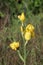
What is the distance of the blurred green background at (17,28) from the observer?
261cm

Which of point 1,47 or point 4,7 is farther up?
point 4,7

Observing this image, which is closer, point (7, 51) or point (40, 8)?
point (7, 51)

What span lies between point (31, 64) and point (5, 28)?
82cm

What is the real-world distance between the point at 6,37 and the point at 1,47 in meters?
0.21

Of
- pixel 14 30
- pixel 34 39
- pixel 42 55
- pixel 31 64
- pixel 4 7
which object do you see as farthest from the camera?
pixel 4 7

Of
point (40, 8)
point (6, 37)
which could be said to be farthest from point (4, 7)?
point (6, 37)

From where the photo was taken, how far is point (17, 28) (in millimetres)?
3139

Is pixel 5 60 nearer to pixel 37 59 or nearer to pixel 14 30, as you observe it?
pixel 37 59

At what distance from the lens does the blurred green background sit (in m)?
2.61

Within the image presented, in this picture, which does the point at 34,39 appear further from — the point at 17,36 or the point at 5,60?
the point at 5,60

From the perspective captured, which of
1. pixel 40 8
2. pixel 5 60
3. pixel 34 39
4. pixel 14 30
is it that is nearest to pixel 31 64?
pixel 5 60

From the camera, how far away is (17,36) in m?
2.93

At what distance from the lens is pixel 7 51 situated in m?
2.73

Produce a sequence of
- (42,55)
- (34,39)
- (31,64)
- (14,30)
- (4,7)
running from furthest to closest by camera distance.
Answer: (4,7) < (14,30) < (34,39) < (42,55) < (31,64)
